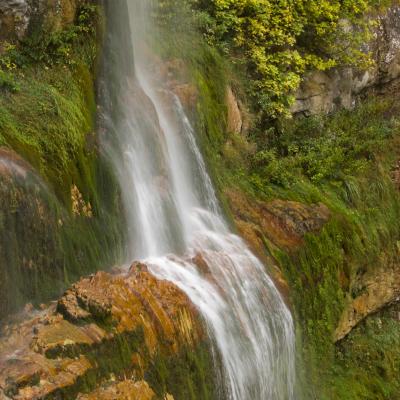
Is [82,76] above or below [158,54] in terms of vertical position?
below

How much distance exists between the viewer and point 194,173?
9438mm

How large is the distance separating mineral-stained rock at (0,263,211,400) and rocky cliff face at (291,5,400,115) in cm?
791

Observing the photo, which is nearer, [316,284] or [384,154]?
[316,284]

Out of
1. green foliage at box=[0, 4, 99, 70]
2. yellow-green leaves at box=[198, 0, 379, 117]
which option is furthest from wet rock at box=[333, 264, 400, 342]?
green foliage at box=[0, 4, 99, 70]

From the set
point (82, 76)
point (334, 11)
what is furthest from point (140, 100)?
point (334, 11)

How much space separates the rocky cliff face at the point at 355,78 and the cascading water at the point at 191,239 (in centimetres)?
466

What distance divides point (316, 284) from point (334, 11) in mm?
6429

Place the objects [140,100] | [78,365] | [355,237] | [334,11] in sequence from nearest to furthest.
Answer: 1. [78,365]
2. [140,100]
3. [355,237]
4. [334,11]

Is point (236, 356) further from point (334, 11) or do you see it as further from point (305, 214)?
point (334, 11)

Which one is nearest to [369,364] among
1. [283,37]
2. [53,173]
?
[283,37]

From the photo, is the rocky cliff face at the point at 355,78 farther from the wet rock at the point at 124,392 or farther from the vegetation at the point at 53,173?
the wet rock at the point at 124,392

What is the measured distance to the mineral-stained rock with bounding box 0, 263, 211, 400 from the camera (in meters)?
4.77

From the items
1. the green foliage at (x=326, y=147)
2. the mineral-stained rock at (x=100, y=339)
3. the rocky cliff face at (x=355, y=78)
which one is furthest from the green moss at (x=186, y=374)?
Answer: the rocky cliff face at (x=355, y=78)

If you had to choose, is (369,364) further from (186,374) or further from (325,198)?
(186,374)
